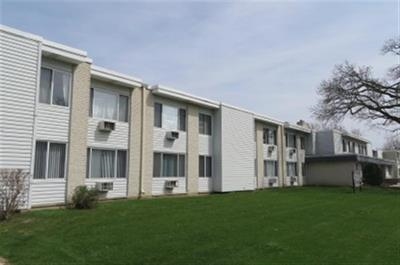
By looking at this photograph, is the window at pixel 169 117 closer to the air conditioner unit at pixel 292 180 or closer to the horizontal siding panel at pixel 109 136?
the horizontal siding panel at pixel 109 136

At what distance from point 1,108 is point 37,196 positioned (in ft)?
10.9

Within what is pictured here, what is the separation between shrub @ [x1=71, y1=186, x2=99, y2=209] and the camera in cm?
1380

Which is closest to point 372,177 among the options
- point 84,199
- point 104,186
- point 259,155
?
point 259,155

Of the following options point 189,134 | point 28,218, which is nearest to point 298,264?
point 28,218

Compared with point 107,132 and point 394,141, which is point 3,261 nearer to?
point 107,132

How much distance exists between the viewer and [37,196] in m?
13.7

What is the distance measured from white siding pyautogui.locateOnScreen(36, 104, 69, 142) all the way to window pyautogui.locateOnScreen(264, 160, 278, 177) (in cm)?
1850

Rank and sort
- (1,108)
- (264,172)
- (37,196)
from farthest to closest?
(264,172), (37,196), (1,108)

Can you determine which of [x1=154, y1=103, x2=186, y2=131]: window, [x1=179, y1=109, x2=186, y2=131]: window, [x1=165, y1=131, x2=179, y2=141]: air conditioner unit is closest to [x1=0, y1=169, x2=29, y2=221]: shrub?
[x1=154, y1=103, x2=186, y2=131]: window

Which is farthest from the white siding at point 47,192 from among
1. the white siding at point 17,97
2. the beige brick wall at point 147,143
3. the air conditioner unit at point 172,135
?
the air conditioner unit at point 172,135

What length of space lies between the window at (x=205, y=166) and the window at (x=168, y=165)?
168cm

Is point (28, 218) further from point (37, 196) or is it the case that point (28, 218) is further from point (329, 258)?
point (329, 258)

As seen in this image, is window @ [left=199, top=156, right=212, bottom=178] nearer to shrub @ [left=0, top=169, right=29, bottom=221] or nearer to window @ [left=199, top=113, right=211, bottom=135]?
window @ [left=199, top=113, right=211, bottom=135]

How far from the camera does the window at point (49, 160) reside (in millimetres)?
13789
